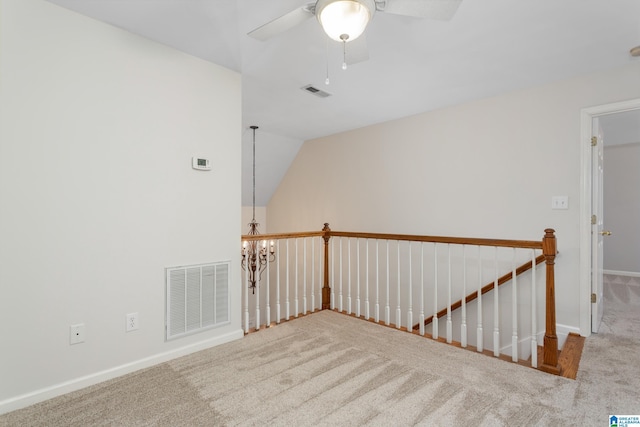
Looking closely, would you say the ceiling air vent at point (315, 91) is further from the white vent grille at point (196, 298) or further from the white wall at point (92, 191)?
the white vent grille at point (196, 298)

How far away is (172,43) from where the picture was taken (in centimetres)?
230

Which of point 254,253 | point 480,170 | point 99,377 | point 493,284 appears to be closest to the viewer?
point 99,377

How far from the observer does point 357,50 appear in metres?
1.82

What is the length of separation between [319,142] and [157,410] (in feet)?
13.3

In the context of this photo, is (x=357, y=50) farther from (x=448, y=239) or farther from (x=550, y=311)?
(x=550, y=311)

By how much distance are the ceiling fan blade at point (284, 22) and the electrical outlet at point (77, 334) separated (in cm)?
199

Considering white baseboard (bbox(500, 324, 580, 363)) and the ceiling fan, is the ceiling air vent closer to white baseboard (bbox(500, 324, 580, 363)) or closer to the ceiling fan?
the ceiling fan

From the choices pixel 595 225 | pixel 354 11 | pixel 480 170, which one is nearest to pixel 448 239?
pixel 480 170

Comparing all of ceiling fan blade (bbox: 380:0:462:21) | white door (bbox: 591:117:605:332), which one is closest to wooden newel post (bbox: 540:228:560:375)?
white door (bbox: 591:117:605:332)

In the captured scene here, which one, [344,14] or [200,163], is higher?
[344,14]

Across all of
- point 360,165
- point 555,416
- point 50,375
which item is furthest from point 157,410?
point 360,165

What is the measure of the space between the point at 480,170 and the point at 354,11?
8.27 ft

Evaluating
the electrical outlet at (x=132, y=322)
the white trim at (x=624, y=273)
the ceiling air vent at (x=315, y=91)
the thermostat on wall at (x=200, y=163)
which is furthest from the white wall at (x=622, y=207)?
the electrical outlet at (x=132, y=322)

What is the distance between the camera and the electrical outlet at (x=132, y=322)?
7.15 feet
